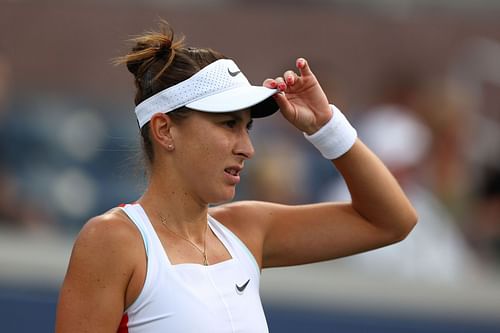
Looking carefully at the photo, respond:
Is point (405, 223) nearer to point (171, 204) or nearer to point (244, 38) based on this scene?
point (171, 204)

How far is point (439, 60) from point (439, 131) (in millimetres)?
1714

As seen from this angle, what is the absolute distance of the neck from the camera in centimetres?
338

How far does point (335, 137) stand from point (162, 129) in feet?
1.98

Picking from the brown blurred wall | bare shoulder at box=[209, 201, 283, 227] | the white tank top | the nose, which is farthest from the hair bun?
the brown blurred wall

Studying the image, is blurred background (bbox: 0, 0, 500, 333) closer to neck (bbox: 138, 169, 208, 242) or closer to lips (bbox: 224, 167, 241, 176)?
neck (bbox: 138, 169, 208, 242)

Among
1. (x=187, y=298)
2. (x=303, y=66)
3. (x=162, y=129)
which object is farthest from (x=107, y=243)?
(x=303, y=66)

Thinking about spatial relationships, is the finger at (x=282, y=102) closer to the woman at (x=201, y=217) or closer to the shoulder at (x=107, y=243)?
the woman at (x=201, y=217)

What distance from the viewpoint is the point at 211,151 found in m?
3.29

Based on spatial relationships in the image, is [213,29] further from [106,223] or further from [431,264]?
[106,223]

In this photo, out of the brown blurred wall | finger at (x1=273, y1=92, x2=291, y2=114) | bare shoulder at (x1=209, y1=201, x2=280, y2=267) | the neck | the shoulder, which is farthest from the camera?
the brown blurred wall

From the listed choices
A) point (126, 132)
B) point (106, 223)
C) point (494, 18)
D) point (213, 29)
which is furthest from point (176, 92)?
point (494, 18)

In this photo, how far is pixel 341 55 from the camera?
8.52m

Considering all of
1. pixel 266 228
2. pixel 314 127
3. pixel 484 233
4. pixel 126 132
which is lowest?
pixel 484 233

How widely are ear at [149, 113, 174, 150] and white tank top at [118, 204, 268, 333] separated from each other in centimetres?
20
